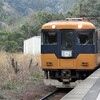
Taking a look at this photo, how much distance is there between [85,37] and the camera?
17.5m

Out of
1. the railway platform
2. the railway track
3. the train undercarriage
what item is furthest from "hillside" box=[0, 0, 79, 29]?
the railway platform

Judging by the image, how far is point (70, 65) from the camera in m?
17.2

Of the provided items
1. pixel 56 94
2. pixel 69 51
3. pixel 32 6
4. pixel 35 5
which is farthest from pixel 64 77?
pixel 32 6

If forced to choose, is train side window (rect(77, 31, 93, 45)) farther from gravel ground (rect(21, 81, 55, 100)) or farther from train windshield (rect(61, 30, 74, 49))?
gravel ground (rect(21, 81, 55, 100))

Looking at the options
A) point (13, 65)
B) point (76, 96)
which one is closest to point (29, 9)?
point (13, 65)

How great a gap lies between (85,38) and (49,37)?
4.97 feet

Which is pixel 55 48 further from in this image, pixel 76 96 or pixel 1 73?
pixel 76 96

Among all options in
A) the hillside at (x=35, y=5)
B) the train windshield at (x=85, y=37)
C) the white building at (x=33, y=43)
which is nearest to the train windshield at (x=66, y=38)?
the train windshield at (x=85, y=37)

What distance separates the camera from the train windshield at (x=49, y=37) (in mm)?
17688

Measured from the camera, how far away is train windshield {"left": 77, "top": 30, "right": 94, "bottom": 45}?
57.1ft

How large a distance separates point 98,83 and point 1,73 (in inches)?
242

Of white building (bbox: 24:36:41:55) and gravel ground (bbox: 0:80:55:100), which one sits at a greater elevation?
white building (bbox: 24:36:41:55)

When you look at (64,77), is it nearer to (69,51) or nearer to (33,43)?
(69,51)

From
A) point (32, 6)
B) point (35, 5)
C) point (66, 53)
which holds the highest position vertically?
point (35, 5)
